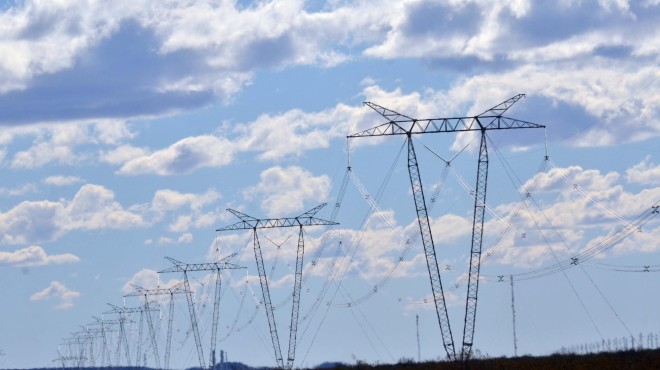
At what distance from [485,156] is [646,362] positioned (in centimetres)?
2722

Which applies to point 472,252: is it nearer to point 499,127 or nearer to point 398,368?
point 499,127

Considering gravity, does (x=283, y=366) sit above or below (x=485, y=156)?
below

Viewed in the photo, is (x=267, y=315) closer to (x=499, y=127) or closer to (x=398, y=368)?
(x=398, y=368)

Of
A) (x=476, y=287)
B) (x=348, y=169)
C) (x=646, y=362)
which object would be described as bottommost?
(x=646, y=362)

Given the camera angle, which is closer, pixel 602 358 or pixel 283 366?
pixel 602 358

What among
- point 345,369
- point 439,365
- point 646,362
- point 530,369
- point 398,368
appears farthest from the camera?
point 345,369

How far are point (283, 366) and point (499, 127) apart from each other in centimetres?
6329

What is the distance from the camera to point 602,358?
418 feet

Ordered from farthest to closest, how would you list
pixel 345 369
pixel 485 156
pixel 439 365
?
1. pixel 345 369
2. pixel 439 365
3. pixel 485 156

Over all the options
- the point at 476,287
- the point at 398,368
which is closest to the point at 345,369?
the point at 398,368

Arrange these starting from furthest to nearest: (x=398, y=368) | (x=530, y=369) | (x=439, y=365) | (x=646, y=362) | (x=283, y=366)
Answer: (x=283, y=366) → (x=398, y=368) → (x=439, y=365) → (x=530, y=369) → (x=646, y=362)

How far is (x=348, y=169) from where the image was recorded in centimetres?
12762

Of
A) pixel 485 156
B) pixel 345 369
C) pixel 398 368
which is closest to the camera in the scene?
pixel 485 156

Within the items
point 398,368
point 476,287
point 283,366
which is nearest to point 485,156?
point 476,287
